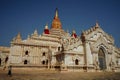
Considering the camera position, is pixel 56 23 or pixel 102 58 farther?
pixel 56 23

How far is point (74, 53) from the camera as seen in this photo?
24.9m

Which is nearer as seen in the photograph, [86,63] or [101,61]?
[86,63]

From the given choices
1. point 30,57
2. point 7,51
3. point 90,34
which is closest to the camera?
point 90,34

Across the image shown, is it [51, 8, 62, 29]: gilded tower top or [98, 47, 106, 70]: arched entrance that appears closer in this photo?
[98, 47, 106, 70]: arched entrance

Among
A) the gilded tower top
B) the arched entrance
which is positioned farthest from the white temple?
the gilded tower top

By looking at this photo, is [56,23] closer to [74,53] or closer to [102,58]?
[102,58]

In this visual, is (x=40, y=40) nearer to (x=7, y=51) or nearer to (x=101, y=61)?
(x=7, y=51)

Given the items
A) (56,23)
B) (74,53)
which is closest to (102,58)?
(74,53)

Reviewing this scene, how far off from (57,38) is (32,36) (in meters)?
9.29

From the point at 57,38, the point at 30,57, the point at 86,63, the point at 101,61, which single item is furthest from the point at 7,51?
the point at 101,61

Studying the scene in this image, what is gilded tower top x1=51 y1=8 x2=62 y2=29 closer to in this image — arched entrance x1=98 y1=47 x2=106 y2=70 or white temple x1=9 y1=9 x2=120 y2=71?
white temple x1=9 y1=9 x2=120 y2=71

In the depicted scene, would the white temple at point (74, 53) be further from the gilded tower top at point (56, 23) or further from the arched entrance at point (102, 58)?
the gilded tower top at point (56, 23)

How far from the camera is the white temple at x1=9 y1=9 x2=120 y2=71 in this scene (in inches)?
974

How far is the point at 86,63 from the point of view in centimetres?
2519
